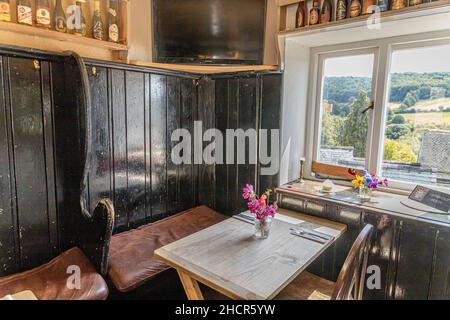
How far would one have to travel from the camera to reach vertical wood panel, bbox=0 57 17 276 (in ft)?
4.96

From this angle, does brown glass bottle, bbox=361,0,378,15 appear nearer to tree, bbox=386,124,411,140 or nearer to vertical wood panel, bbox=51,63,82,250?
tree, bbox=386,124,411,140

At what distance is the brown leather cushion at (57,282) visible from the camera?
1383 millimetres

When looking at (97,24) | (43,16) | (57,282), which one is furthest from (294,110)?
(57,282)

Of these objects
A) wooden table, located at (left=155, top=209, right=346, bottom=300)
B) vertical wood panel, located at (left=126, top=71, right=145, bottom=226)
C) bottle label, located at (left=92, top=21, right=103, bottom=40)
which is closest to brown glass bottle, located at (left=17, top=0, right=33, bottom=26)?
bottle label, located at (left=92, top=21, right=103, bottom=40)

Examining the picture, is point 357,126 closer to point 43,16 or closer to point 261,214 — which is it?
point 261,214

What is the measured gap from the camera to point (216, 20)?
220cm

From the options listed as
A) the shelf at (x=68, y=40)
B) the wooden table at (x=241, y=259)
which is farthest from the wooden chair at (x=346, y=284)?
the shelf at (x=68, y=40)

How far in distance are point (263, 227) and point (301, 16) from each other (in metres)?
1.52

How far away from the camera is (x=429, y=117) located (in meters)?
1.97

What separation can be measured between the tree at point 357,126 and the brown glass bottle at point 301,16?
702mm

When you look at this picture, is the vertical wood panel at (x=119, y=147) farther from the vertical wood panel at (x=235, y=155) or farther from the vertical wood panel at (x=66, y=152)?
the vertical wood panel at (x=235, y=155)

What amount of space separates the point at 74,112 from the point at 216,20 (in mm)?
1254

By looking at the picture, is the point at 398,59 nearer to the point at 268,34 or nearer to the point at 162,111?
the point at 268,34
